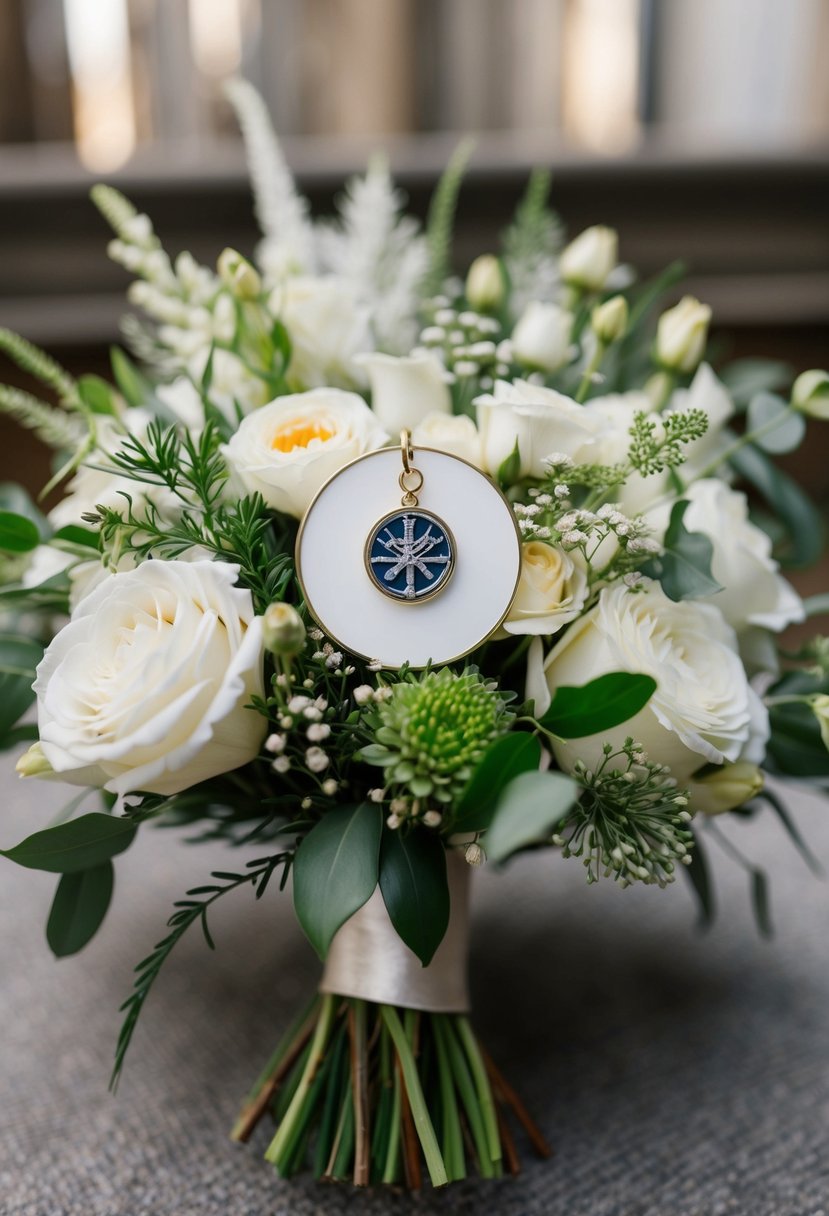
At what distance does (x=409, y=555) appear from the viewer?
0.43 meters

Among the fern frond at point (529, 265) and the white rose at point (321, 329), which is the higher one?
the fern frond at point (529, 265)

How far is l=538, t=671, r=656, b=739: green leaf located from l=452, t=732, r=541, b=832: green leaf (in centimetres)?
2

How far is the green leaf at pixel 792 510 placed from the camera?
0.62 metres

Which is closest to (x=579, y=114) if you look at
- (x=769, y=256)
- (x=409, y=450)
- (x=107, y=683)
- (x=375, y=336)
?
(x=769, y=256)

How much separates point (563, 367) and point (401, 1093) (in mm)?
402

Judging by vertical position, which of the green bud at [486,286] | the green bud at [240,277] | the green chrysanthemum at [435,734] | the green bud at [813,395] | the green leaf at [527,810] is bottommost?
the green leaf at [527,810]

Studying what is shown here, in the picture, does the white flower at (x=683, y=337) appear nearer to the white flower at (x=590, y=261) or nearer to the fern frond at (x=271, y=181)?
the white flower at (x=590, y=261)

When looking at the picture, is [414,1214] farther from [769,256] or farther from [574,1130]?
[769,256]

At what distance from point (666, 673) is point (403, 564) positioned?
0.41 feet

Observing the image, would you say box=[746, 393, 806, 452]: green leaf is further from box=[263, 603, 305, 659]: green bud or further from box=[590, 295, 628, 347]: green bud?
box=[263, 603, 305, 659]: green bud

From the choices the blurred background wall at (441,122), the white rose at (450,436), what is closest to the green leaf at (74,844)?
the white rose at (450,436)

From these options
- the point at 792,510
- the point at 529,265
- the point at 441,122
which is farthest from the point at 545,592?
the point at 441,122

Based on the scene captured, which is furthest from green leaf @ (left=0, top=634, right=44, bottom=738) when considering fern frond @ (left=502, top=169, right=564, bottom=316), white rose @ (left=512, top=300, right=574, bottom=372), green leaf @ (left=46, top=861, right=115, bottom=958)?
fern frond @ (left=502, top=169, right=564, bottom=316)

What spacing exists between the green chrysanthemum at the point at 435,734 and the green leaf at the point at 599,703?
28 millimetres
